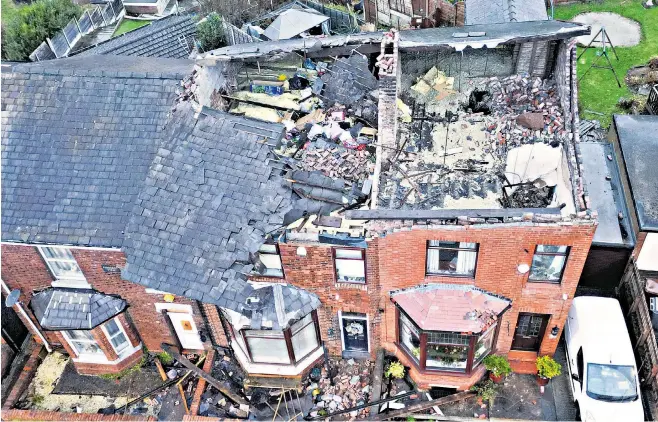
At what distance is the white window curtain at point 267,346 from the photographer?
18047 mm

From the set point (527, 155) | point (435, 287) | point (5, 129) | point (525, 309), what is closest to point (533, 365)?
point (525, 309)

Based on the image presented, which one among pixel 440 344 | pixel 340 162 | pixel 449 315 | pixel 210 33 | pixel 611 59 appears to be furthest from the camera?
pixel 611 59

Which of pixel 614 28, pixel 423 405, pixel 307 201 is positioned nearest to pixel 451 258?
pixel 307 201

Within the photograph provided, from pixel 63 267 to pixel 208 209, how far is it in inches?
240

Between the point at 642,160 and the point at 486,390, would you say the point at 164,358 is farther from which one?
the point at 642,160

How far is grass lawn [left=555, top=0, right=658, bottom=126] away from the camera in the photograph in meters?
29.3

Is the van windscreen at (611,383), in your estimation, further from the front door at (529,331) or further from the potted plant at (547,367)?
the front door at (529,331)

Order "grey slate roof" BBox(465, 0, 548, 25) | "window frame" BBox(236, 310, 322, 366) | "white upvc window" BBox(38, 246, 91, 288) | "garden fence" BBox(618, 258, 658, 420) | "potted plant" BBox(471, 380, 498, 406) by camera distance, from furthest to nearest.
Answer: "grey slate roof" BBox(465, 0, 548, 25) → "potted plant" BBox(471, 380, 498, 406) → "garden fence" BBox(618, 258, 658, 420) → "window frame" BBox(236, 310, 322, 366) → "white upvc window" BBox(38, 246, 91, 288)

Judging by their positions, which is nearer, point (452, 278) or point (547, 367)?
point (452, 278)

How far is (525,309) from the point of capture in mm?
17391

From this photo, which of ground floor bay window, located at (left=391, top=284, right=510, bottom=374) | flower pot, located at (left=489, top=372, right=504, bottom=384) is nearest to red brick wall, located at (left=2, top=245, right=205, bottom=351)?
ground floor bay window, located at (left=391, top=284, right=510, bottom=374)

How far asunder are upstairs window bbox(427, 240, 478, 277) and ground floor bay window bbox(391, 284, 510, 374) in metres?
0.52

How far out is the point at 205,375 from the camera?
64.1 feet

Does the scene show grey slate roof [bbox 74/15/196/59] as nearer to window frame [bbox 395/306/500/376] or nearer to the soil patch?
window frame [bbox 395/306/500/376]
